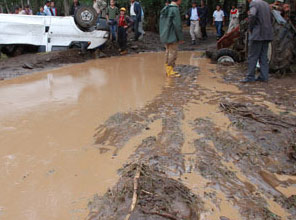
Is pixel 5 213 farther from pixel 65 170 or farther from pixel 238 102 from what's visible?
pixel 238 102

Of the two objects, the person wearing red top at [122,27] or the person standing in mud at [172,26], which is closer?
the person standing in mud at [172,26]

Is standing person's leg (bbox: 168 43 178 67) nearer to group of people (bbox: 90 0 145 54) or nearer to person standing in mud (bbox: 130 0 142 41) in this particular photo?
group of people (bbox: 90 0 145 54)

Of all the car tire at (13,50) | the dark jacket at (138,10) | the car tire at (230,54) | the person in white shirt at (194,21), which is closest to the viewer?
the car tire at (230,54)

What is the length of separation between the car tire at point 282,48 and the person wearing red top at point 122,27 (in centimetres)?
596

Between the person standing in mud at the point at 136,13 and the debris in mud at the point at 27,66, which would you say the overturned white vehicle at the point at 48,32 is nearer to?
the debris in mud at the point at 27,66

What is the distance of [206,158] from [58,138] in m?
1.84

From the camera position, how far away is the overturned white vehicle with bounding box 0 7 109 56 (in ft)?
33.2

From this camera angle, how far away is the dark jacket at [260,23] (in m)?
6.52

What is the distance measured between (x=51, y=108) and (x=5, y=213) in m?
2.85

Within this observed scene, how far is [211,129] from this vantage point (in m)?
4.19

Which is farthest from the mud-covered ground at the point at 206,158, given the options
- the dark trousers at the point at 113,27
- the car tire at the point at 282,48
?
the dark trousers at the point at 113,27

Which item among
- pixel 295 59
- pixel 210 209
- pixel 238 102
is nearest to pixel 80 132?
pixel 210 209

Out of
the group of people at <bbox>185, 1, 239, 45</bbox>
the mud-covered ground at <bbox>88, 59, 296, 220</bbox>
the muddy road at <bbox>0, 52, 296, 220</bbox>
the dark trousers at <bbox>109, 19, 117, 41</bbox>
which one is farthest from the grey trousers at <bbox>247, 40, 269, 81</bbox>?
the group of people at <bbox>185, 1, 239, 45</bbox>

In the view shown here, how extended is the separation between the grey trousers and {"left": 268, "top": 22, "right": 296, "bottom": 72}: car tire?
539 millimetres
